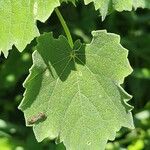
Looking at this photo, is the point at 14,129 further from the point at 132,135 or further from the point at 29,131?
the point at 132,135

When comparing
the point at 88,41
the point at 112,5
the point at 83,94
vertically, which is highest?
the point at 112,5

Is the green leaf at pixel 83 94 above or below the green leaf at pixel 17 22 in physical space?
below

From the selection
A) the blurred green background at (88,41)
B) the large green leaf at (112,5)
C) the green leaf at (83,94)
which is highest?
the large green leaf at (112,5)

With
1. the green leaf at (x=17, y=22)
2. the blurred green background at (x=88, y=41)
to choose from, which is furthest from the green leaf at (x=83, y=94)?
the blurred green background at (x=88, y=41)

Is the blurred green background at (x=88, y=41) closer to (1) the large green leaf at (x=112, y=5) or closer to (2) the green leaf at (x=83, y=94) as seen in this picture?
(2) the green leaf at (x=83, y=94)

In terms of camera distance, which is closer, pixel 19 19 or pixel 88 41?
pixel 19 19

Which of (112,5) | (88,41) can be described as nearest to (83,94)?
(112,5)

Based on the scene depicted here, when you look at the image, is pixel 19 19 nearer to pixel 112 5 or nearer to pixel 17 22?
pixel 17 22
